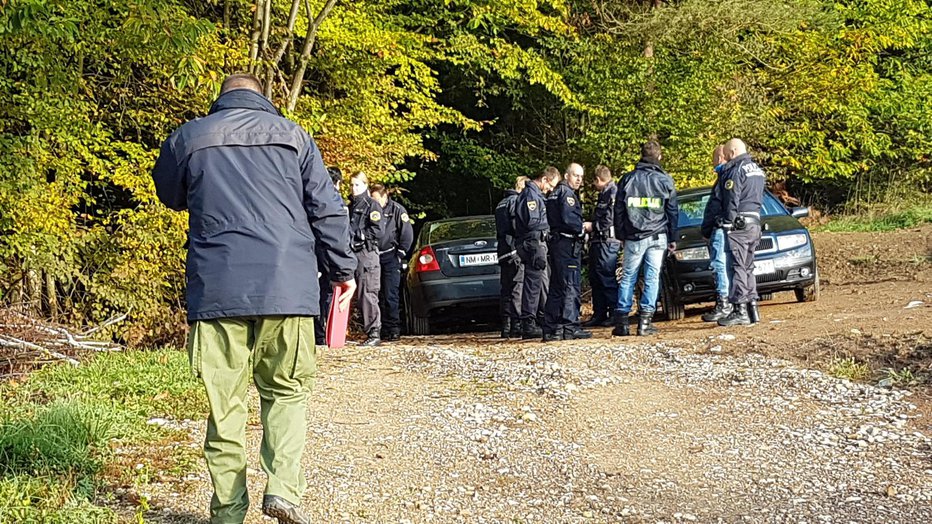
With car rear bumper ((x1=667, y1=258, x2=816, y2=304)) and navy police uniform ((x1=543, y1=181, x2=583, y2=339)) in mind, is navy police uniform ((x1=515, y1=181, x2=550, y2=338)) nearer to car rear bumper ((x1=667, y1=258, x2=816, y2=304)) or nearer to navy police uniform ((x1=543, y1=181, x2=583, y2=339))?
navy police uniform ((x1=543, y1=181, x2=583, y2=339))

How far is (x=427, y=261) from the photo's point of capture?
1361 cm

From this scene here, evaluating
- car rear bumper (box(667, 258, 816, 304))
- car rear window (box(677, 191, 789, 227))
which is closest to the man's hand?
car rear bumper (box(667, 258, 816, 304))

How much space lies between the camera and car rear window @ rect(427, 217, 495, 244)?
13.9 m

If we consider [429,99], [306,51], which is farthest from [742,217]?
[429,99]

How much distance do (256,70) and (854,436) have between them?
1034 centimetres

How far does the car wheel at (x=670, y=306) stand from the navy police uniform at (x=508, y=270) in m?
1.75

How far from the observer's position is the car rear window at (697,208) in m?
13.4

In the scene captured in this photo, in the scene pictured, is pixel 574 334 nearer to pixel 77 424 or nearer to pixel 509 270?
pixel 509 270

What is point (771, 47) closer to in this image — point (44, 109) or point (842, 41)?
point (842, 41)

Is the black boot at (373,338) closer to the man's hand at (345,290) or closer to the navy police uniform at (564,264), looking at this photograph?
the navy police uniform at (564,264)

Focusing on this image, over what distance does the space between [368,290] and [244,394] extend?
23.3 ft

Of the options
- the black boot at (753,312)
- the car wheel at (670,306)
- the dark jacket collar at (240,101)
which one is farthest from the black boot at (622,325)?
the dark jacket collar at (240,101)

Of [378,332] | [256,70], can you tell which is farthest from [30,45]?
[378,332]

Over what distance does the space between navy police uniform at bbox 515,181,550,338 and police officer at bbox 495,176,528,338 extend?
8.4 inches
